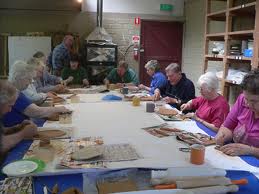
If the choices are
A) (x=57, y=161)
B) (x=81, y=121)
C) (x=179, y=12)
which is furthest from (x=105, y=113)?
(x=179, y=12)

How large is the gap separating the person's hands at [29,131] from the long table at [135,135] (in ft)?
0.17

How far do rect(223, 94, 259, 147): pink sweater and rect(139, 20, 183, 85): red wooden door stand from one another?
15.2 ft

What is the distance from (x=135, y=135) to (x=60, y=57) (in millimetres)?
3828

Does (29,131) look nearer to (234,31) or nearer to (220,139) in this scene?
(220,139)

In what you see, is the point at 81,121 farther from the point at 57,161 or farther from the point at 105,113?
the point at 57,161

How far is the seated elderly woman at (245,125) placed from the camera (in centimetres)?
172

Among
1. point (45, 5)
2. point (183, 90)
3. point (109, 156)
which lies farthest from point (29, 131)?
point (45, 5)

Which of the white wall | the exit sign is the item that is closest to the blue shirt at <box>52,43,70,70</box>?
the white wall

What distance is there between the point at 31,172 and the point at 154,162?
2.09ft

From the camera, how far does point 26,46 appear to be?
598cm

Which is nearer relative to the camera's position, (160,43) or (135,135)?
(135,135)

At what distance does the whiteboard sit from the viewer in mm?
5926

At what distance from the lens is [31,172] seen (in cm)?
141

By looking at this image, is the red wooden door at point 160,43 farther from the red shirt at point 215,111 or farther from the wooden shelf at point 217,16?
the red shirt at point 215,111
